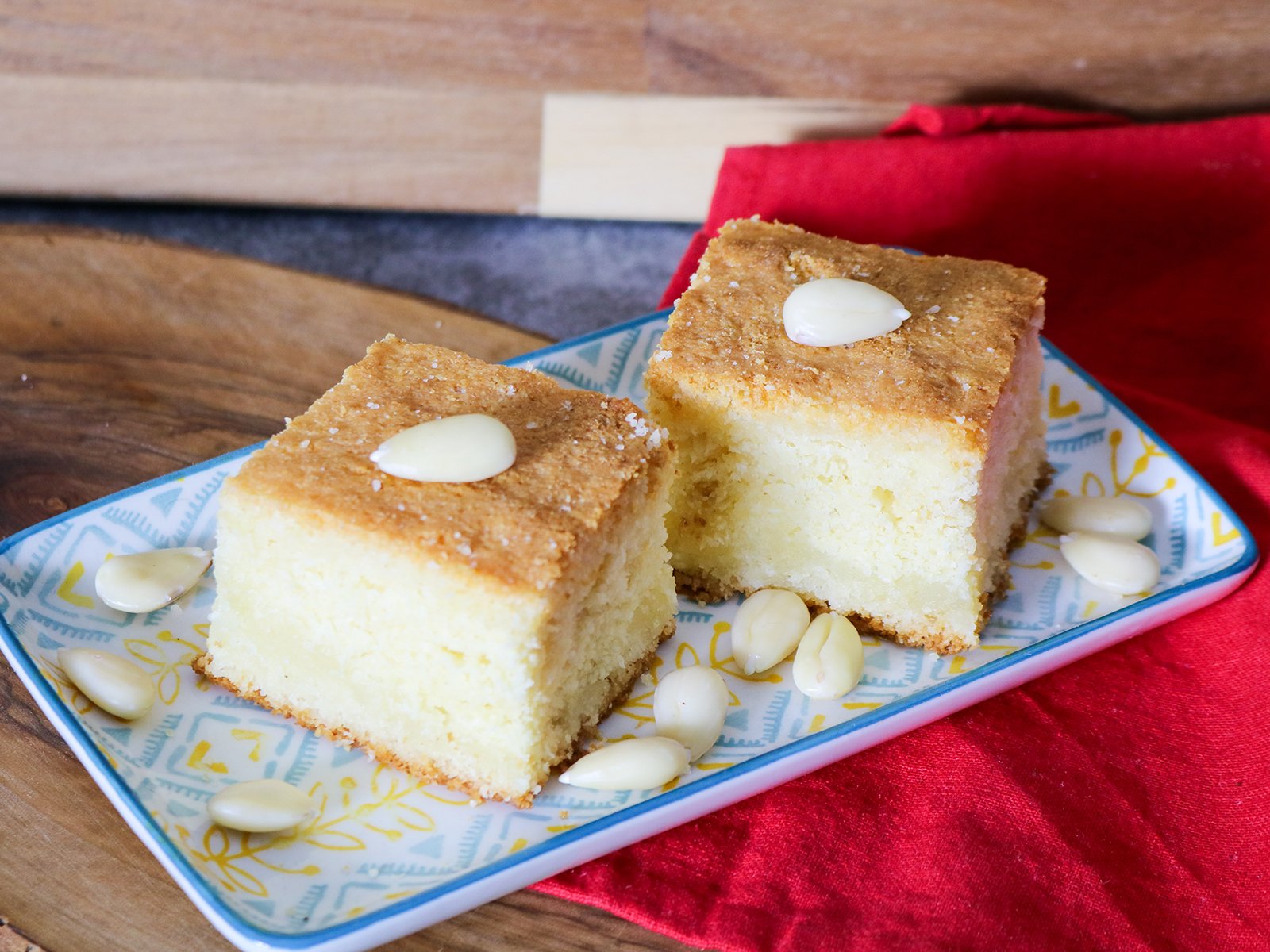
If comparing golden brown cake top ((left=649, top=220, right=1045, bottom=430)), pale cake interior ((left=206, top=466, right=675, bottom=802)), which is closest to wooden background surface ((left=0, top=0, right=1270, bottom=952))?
golden brown cake top ((left=649, top=220, right=1045, bottom=430))

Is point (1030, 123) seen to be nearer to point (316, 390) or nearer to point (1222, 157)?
point (1222, 157)

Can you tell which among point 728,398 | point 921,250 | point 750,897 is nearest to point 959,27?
point 921,250

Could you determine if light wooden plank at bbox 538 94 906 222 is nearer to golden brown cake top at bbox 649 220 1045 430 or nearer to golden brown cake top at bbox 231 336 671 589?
golden brown cake top at bbox 649 220 1045 430

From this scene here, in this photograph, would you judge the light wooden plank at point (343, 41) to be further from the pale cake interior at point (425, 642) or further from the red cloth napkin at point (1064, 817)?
the pale cake interior at point (425, 642)

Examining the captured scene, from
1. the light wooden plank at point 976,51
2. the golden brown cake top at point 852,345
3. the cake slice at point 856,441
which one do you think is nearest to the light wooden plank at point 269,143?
the light wooden plank at point 976,51

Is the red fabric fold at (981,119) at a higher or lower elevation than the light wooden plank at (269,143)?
higher
